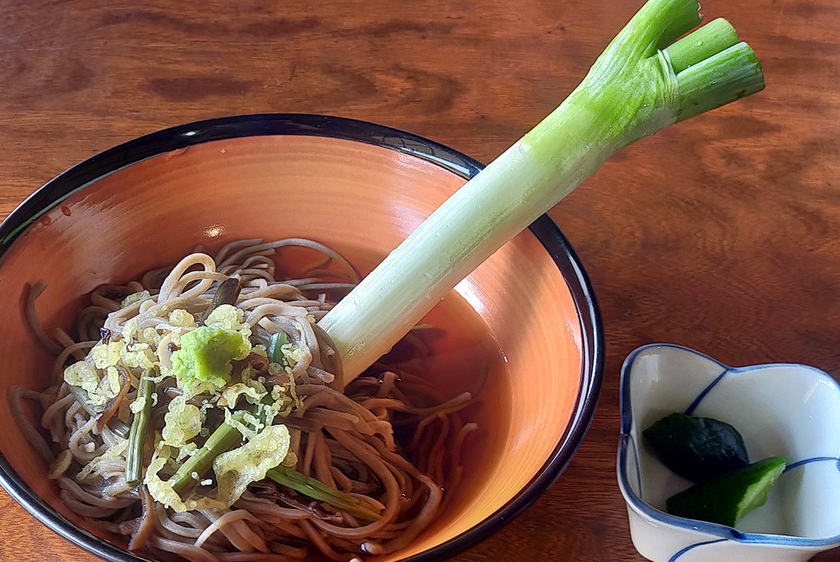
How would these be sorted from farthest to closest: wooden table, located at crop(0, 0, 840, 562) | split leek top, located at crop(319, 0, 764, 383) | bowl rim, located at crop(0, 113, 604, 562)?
wooden table, located at crop(0, 0, 840, 562) → split leek top, located at crop(319, 0, 764, 383) → bowl rim, located at crop(0, 113, 604, 562)

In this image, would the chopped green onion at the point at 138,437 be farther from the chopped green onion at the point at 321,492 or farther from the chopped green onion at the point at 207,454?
the chopped green onion at the point at 321,492

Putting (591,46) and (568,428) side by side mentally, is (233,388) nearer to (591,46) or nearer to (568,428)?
(568,428)

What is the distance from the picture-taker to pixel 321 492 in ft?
2.69

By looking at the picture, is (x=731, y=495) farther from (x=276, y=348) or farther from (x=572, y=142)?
(x=276, y=348)

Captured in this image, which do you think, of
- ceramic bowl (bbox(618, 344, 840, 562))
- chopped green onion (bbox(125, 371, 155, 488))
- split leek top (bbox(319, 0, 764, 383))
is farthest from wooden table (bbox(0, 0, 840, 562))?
split leek top (bbox(319, 0, 764, 383))

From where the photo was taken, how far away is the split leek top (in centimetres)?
87

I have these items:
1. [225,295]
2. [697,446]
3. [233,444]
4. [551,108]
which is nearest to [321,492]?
[233,444]

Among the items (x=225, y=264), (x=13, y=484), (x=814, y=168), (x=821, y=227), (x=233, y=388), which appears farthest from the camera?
(x=814, y=168)

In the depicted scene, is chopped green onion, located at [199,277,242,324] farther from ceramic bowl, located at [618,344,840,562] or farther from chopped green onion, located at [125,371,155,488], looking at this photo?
ceramic bowl, located at [618,344,840,562]

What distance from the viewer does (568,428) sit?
29.4 inches

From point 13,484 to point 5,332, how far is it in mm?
255

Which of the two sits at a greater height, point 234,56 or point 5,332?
point 234,56

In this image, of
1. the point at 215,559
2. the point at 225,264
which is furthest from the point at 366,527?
the point at 225,264

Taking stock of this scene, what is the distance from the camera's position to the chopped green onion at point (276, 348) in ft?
2.78
